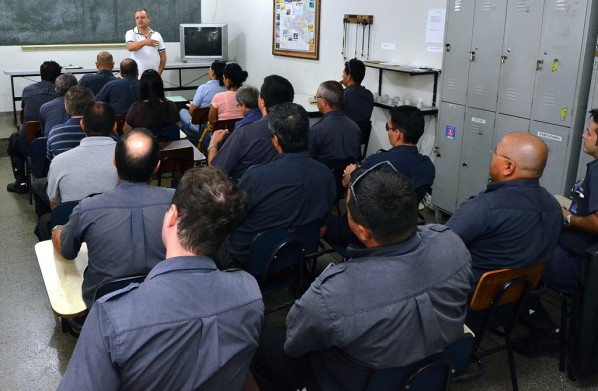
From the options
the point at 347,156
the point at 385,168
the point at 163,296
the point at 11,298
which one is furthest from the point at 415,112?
the point at 11,298

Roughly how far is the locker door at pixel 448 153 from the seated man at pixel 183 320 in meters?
3.58

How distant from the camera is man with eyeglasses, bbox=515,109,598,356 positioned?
2782mm

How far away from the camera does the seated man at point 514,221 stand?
2.42 m

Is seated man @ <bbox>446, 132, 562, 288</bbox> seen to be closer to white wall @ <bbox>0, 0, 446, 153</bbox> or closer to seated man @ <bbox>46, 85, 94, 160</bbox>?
seated man @ <bbox>46, 85, 94, 160</bbox>

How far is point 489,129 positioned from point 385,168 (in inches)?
120

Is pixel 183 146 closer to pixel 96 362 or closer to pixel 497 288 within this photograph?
pixel 497 288

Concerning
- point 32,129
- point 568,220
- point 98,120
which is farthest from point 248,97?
point 568,220

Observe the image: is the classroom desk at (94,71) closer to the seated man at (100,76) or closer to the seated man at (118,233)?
the seated man at (100,76)

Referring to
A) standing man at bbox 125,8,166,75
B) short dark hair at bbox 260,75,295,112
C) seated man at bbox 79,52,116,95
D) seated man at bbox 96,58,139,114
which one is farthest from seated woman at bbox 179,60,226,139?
short dark hair at bbox 260,75,295,112

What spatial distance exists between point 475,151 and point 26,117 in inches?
166

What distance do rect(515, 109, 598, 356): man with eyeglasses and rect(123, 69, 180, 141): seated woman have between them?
3.22 metres

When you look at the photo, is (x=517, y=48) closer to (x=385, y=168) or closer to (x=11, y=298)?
(x=385, y=168)

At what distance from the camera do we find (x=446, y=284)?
65.5 inches

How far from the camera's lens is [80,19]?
855 centimetres
